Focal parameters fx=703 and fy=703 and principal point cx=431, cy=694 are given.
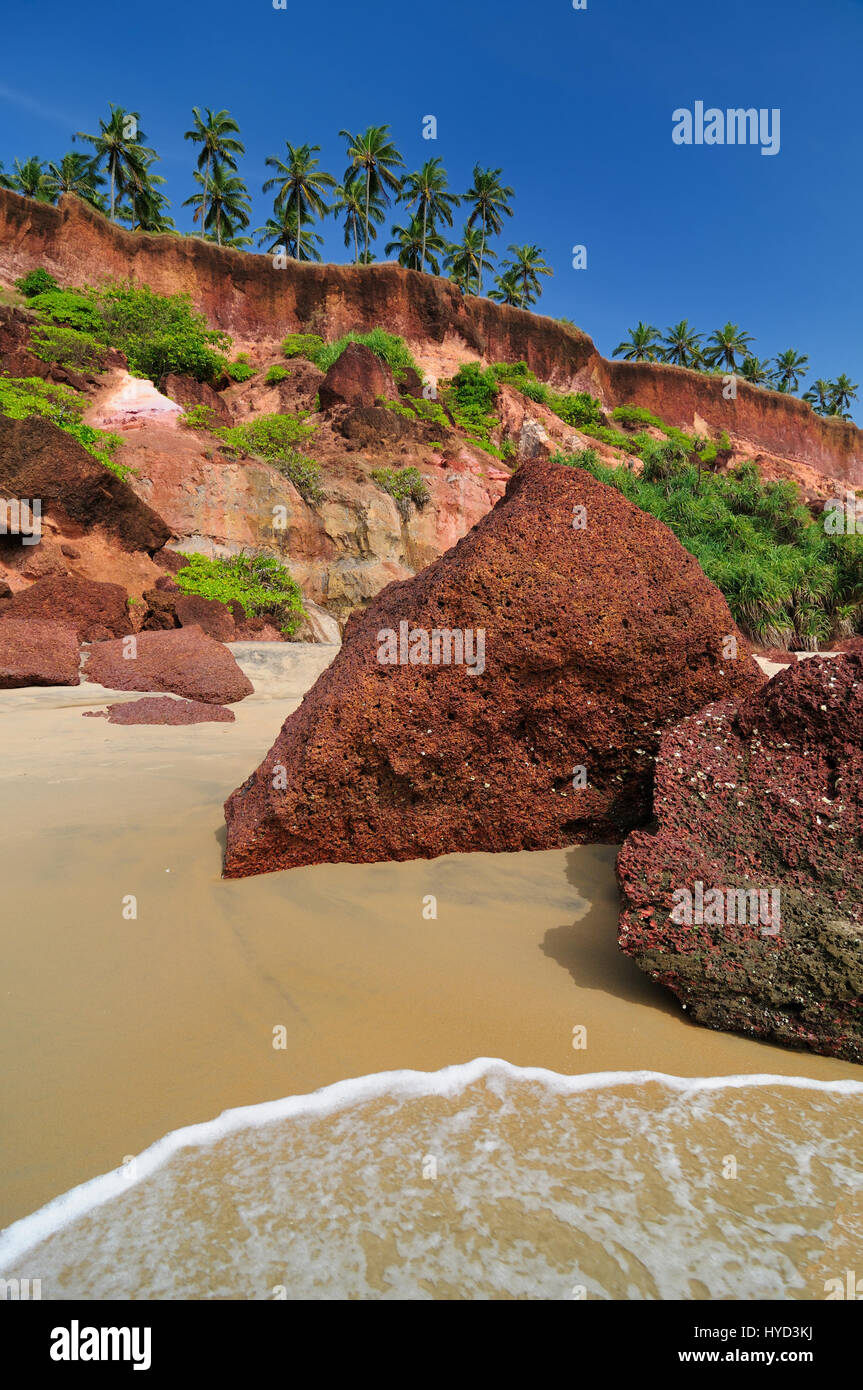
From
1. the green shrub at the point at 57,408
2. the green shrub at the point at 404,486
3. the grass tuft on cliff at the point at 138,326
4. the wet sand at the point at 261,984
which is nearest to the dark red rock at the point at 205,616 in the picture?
the green shrub at the point at 57,408

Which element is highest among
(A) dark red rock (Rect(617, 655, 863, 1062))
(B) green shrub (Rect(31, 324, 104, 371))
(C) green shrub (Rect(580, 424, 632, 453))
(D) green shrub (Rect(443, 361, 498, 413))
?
(D) green shrub (Rect(443, 361, 498, 413))

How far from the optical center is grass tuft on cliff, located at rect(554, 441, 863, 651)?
46.3ft

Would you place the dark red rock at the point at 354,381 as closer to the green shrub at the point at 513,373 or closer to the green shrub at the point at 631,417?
the green shrub at the point at 513,373

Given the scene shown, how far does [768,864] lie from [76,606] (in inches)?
342

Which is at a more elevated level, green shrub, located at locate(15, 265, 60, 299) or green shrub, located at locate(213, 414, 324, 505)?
green shrub, located at locate(15, 265, 60, 299)

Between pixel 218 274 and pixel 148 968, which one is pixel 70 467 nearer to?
pixel 148 968

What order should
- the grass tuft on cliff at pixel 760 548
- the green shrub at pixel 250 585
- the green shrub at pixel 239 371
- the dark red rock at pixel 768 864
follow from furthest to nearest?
1. the green shrub at pixel 239 371
2. the grass tuft on cliff at pixel 760 548
3. the green shrub at pixel 250 585
4. the dark red rock at pixel 768 864

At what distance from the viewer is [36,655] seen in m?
7.10

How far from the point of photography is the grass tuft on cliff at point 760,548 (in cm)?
1410

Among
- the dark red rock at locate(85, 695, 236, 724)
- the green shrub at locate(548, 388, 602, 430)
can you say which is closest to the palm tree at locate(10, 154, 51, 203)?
the green shrub at locate(548, 388, 602, 430)

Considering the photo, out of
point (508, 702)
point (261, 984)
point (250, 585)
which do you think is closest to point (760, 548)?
point (250, 585)

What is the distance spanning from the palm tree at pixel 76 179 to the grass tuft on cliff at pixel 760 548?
84.7 feet

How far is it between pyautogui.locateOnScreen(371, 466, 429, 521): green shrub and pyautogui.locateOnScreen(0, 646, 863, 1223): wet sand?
15.2 metres

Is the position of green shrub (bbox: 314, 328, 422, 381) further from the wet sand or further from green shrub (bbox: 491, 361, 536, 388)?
the wet sand
